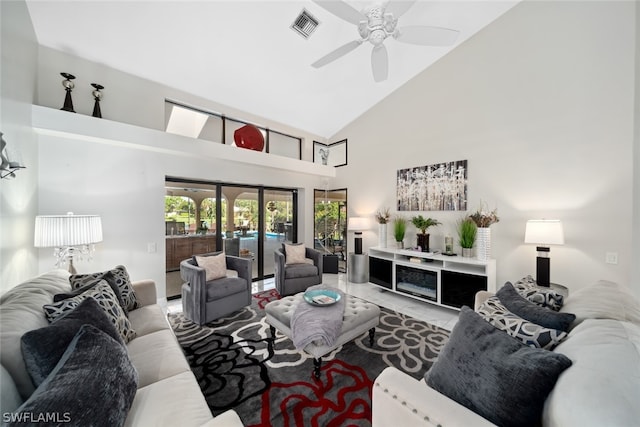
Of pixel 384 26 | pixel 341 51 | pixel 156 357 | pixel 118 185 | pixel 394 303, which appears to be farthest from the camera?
pixel 394 303

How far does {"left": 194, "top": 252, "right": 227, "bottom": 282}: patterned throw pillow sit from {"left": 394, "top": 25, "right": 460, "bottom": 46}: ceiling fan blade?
3.50 m

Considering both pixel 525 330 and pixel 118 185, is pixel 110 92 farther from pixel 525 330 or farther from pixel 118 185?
pixel 525 330

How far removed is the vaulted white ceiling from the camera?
2521 millimetres

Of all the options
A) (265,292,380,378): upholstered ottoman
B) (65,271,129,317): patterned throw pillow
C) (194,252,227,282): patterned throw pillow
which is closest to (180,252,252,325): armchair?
(194,252,227,282): patterned throw pillow

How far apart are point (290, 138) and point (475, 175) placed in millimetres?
3685

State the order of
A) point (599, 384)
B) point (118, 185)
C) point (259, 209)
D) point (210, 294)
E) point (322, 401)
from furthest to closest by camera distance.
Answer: point (259, 209)
point (118, 185)
point (210, 294)
point (322, 401)
point (599, 384)

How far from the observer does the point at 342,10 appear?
2.16 metres

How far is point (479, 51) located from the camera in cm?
347

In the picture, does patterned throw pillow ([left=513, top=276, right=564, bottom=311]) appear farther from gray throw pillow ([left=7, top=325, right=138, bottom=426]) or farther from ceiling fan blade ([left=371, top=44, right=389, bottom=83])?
ceiling fan blade ([left=371, top=44, right=389, bottom=83])

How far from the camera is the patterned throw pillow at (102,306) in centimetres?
134

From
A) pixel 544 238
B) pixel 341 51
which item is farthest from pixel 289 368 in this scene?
pixel 341 51

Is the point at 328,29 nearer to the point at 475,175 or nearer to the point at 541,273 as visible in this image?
the point at 475,175

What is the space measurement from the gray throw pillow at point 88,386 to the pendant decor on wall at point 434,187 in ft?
13.6

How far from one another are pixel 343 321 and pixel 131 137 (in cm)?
347
